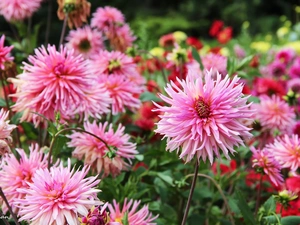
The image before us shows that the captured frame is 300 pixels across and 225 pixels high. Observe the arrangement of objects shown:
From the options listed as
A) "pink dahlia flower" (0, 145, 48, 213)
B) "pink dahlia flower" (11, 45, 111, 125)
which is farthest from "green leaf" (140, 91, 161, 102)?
"pink dahlia flower" (0, 145, 48, 213)

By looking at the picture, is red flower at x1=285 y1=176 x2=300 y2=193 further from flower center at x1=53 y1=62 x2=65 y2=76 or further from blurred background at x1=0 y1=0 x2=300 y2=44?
blurred background at x1=0 y1=0 x2=300 y2=44

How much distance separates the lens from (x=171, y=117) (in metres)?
0.86

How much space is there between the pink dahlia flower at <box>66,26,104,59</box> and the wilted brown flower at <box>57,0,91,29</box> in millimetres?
177

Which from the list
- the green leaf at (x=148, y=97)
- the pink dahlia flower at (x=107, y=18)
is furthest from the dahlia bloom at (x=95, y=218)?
the pink dahlia flower at (x=107, y=18)

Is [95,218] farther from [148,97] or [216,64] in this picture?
[216,64]

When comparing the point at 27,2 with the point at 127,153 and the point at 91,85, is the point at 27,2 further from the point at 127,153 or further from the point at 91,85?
the point at 127,153

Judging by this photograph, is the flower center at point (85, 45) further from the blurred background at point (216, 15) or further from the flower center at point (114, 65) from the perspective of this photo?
the blurred background at point (216, 15)

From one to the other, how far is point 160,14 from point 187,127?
428 inches

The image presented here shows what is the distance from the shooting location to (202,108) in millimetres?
868

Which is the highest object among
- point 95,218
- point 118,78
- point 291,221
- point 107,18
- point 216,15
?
point 216,15

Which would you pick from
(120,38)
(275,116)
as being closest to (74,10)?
(120,38)

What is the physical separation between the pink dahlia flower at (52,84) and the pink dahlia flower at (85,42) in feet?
1.92

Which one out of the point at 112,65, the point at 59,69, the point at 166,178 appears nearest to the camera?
the point at 59,69

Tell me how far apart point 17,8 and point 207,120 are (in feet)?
3.54
